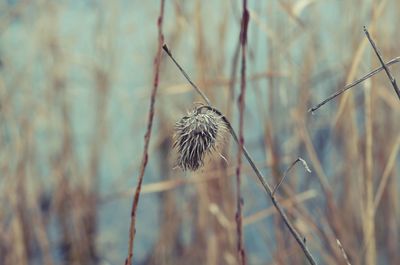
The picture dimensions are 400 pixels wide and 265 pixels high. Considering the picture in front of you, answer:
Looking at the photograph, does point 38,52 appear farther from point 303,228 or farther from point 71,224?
point 303,228

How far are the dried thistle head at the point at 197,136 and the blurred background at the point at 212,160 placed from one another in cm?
59

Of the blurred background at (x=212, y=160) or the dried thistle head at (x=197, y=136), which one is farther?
the blurred background at (x=212, y=160)

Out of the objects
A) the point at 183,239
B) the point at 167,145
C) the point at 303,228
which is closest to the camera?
the point at 303,228

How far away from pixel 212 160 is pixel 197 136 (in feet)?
2.62

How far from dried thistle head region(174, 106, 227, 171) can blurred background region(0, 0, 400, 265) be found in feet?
1.94

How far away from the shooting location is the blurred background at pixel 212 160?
140 cm

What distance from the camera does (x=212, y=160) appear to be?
1359 millimetres

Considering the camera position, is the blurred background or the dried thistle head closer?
the dried thistle head

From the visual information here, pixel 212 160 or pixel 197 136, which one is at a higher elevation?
pixel 212 160

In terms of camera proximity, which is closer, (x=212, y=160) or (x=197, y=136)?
(x=197, y=136)

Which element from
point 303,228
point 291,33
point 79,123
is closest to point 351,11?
point 291,33

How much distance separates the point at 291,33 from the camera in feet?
4.84

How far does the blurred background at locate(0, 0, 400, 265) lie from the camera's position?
4.59ft

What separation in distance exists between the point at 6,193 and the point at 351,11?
0.96 metres
